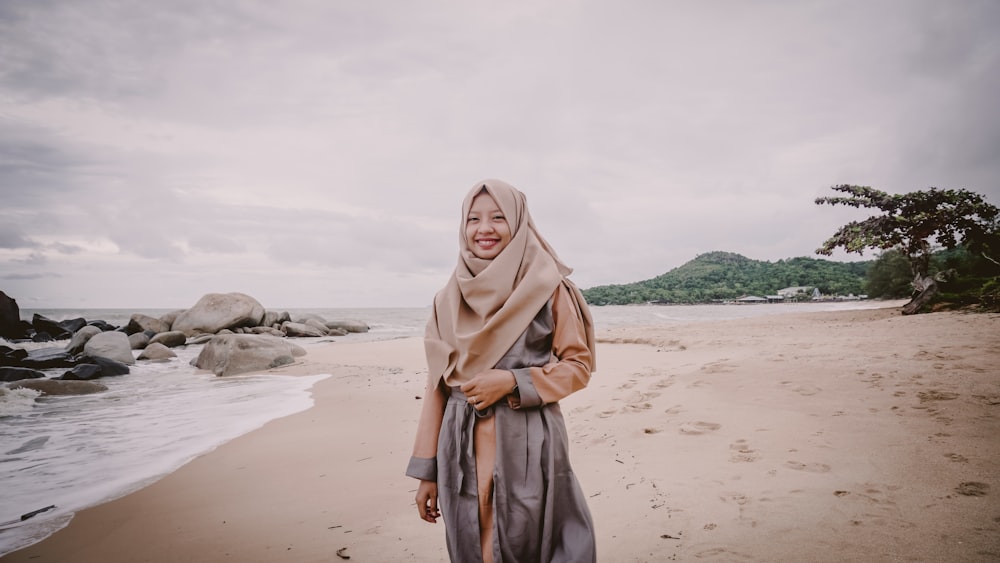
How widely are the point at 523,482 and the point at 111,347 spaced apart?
48.4 feet

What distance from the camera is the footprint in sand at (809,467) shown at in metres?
3.15

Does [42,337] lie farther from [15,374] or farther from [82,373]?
[82,373]

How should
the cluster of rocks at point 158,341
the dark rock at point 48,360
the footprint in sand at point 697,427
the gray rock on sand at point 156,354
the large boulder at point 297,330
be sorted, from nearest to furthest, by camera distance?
the footprint in sand at point 697,427 → the cluster of rocks at point 158,341 → the dark rock at point 48,360 → the gray rock on sand at point 156,354 → the large boulder at point 297,330

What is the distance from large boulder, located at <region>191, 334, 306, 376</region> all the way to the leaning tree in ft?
54.2

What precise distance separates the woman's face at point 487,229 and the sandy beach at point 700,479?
1.91 metres

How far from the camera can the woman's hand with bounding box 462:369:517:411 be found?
5.19 feet

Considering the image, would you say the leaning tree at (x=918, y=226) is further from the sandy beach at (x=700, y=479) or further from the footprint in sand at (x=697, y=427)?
the footprint in sand at (x=697, y=427)

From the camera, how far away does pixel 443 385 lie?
6.16 feet

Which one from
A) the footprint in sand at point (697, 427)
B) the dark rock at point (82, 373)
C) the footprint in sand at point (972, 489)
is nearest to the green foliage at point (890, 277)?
the footprint in sand at point (697, 427)

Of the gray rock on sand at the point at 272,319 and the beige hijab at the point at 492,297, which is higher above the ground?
the beige hijab at the point at 492,297

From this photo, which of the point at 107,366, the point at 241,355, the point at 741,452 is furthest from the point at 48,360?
the point at 741,452

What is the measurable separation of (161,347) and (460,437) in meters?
15.9

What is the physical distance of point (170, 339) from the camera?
1644 cm

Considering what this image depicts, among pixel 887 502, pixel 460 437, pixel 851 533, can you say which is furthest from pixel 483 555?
pixel 887 502
